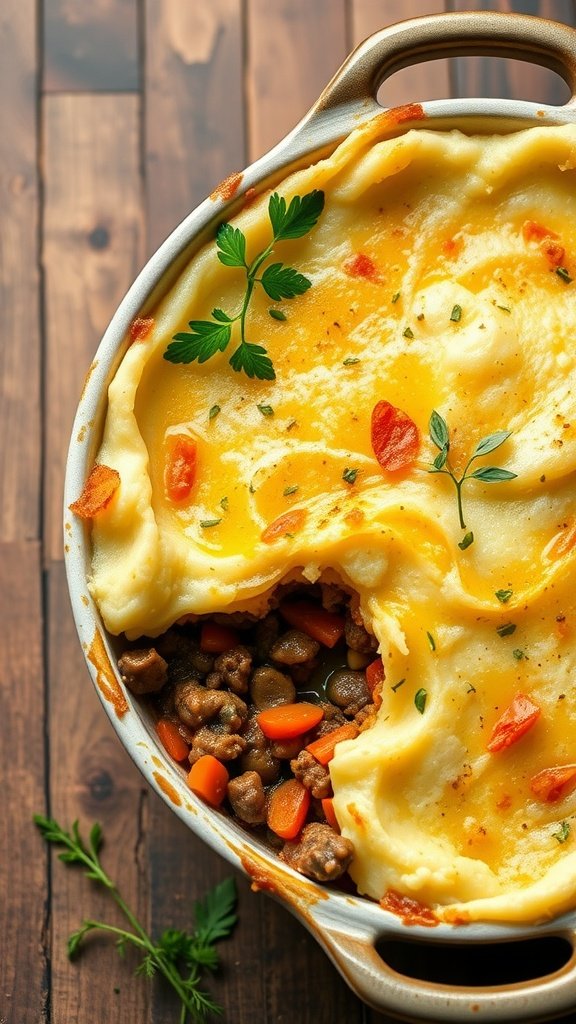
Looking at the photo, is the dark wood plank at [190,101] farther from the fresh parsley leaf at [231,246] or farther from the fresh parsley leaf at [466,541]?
the fresh parsley leaf at [466,541]

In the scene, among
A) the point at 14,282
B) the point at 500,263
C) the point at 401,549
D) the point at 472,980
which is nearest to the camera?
the point at 401,549

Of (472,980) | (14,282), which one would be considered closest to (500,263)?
(14,282)

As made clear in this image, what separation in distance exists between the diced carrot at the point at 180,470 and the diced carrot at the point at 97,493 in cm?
21

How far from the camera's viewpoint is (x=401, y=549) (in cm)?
415

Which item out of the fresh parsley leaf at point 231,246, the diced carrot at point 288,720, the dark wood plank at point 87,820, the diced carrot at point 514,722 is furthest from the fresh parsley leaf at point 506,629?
the dark wood plank at point 87,820

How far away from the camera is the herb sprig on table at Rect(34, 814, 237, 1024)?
502 centimetres

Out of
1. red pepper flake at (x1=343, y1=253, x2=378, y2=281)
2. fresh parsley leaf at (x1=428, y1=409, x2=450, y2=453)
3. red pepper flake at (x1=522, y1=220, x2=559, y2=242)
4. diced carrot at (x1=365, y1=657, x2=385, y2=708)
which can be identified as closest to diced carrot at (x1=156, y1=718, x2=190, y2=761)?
diced carrot at (x1=365, y1=657, x2=385, y2=708)

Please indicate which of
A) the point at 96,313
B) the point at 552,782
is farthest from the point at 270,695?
the point at 96,313

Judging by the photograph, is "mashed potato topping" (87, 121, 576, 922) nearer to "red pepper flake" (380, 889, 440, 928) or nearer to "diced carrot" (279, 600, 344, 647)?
"red pepper flake" (380, 889, 440, 928)

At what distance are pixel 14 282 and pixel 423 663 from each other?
2.86 meters

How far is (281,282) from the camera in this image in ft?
14.4

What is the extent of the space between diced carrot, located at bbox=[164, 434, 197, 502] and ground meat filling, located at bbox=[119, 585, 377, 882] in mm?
513

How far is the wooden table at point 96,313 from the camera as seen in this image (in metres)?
5.14

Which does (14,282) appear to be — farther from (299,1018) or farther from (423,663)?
(299,1018)
